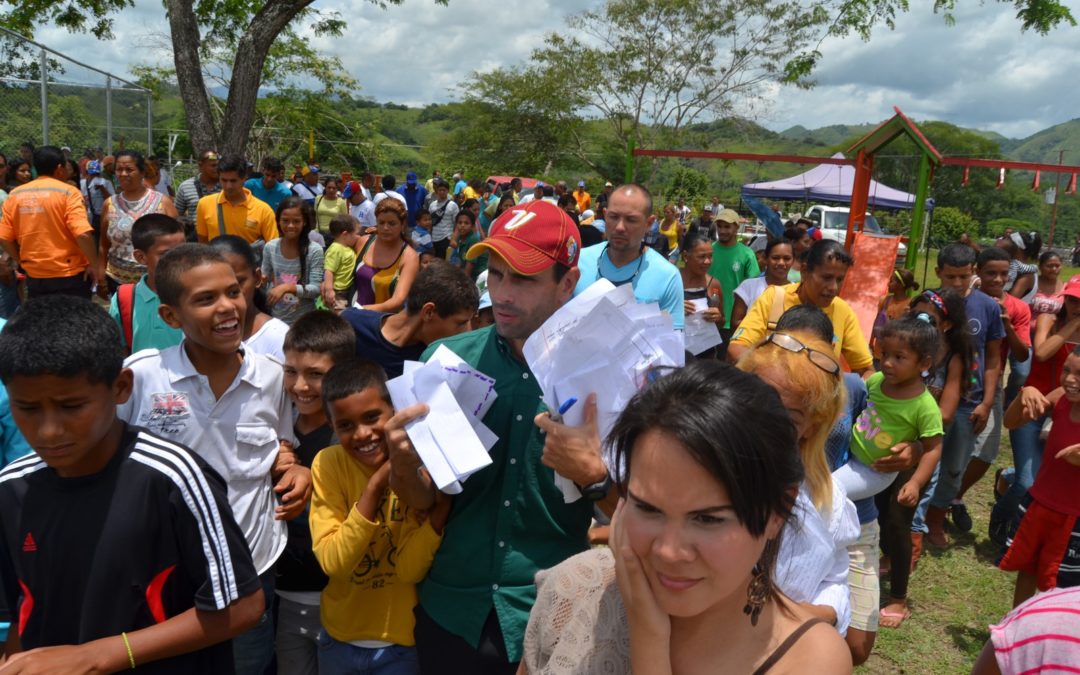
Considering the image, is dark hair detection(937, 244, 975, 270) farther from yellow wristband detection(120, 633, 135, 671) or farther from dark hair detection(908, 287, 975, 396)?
yellow wristband detection(120, 633, 135, 671)

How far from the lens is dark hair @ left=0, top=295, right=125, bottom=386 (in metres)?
1.62

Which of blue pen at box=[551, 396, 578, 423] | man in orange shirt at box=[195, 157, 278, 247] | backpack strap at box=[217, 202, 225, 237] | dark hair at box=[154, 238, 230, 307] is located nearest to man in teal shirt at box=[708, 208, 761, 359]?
man in orange shirt at box=[195, 157, 278, 247]

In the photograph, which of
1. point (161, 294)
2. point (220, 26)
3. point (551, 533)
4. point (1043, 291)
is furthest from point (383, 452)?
point (220, 26)

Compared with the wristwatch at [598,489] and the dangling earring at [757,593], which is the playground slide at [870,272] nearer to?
the wristwatch at [598,489]

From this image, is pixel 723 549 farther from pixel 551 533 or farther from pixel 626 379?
pixel 551 533

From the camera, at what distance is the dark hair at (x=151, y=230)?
11.9 ft

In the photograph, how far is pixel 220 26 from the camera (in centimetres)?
1681

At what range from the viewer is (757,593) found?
4.42 feet

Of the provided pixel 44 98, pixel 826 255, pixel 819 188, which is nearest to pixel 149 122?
pixel 44 98

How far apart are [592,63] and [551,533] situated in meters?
34.2

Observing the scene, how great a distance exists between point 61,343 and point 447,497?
101 cm

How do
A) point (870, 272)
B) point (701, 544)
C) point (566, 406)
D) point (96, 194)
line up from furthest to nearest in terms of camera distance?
1. point (96, 194)
2. point (870, 272)
3. point (566, 406)
4. point (701, 544)

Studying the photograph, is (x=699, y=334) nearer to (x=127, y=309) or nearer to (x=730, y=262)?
(x=730, y=262)

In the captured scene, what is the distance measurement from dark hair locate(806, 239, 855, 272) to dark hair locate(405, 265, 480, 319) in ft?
7.25
